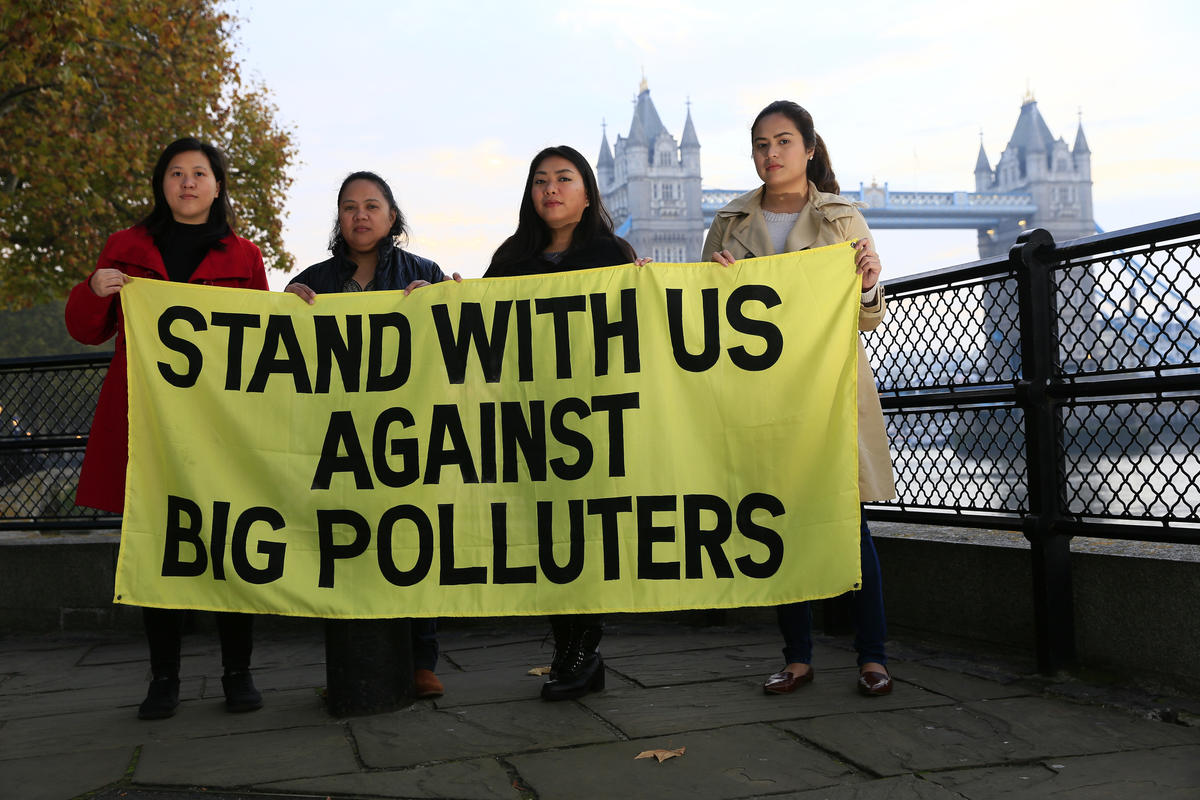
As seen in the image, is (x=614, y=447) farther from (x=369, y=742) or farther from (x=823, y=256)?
(x=369, y=742)

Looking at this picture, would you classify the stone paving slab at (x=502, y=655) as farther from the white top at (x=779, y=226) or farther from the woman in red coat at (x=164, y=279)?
the white top at (x=779, y=226)

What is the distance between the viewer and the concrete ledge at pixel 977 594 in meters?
3.58

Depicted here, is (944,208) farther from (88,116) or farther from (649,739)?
(649,739)

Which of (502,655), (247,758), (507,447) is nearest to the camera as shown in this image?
(247,758)

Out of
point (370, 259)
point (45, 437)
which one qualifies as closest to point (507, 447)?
point (370, 259)

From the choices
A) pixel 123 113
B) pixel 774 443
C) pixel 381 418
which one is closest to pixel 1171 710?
pixel 774 443

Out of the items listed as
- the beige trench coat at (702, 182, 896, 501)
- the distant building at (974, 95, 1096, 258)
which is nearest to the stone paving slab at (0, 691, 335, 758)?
the beige trench coat at (702, 182, 896, 501)

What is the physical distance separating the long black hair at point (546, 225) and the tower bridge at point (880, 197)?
143 m

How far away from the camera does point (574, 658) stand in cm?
385

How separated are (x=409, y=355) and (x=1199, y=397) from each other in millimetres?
2485

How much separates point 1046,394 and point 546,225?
1847 mm

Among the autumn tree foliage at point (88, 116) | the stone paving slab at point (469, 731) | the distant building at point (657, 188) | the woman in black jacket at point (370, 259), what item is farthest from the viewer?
the distant building at point (657, 188)

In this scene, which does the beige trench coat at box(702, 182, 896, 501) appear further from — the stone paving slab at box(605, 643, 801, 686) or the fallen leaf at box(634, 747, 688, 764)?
the fallen leaf at box(634, 747, 688, 764)

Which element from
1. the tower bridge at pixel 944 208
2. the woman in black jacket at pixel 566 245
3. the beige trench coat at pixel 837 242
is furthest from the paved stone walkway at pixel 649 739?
the tower bridge at pixel 944 208
